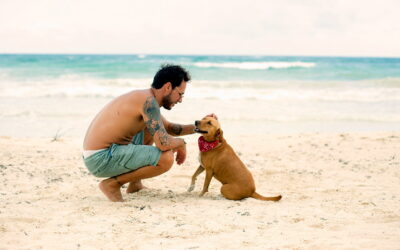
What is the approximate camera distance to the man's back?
152 inches

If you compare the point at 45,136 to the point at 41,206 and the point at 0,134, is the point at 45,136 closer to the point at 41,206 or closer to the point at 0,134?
the point at 0,134

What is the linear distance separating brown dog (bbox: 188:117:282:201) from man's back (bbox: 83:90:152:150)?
687mm

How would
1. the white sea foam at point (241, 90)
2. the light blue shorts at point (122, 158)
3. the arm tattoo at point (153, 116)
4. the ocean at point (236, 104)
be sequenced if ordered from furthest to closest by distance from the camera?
the white sea foam at point (241, 90) < the ocean at point (236, 104) < the light blue shorts at point (122, 158) < the arm tattoo at point (153, 116)

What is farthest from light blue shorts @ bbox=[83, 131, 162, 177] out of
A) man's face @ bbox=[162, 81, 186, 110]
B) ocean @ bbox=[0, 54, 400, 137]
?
ocean @ bbox=[0, 54, 400, 137]

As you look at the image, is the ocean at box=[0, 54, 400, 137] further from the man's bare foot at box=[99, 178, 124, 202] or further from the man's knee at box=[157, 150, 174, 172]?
the man's knee at box=[157, 150, 174, 172]

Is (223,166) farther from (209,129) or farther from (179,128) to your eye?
(179,128)

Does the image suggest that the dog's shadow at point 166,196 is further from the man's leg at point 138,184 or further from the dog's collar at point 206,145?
the dog's collar at point 206,145

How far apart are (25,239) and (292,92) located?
14580mm

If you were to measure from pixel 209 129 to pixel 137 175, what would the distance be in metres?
0.83

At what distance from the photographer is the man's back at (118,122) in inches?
152

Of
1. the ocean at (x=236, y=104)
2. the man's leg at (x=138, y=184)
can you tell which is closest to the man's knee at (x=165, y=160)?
the man's leg at (x=138, y=184)

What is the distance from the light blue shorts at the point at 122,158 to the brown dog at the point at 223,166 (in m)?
0.57

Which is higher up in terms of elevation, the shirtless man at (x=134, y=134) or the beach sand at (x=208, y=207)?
the shirtless man at (x=134, y=134)

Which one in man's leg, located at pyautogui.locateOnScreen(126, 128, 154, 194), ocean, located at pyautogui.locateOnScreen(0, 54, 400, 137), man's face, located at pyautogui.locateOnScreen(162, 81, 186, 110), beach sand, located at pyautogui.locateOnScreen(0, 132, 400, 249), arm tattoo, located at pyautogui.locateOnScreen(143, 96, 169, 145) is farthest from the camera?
ocean, located at pyautogui.locateOnScreen(0, 54, 400, 137)
